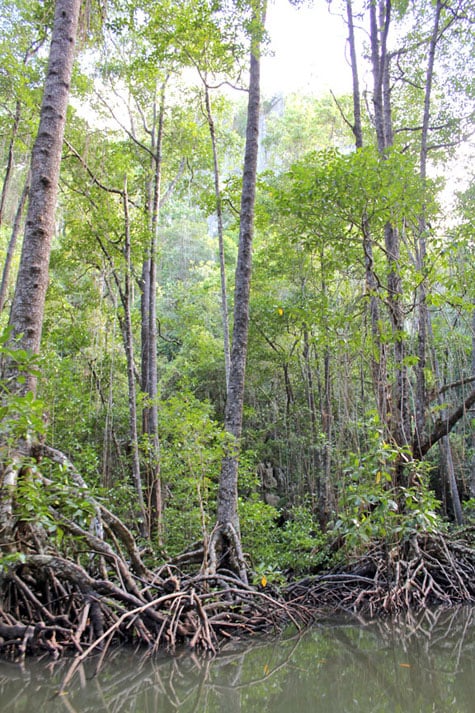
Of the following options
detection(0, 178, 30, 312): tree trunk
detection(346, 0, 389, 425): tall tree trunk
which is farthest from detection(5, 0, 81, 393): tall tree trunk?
detection(0, 178, 30, 312): tree trunk

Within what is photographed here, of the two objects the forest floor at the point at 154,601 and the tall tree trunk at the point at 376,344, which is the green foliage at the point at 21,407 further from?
the tall tree trunk at the point at 376,344

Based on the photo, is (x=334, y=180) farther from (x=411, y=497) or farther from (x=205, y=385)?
(x=205, y=385)

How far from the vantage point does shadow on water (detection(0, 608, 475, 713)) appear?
8.87 feet

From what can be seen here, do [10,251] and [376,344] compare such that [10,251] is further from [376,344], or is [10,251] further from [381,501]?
[381,501]

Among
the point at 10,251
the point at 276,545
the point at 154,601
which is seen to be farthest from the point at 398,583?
the point at 10,251

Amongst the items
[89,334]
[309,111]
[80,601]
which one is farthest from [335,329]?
[309,111]

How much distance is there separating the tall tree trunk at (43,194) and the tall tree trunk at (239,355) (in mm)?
2428

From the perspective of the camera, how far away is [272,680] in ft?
10.3

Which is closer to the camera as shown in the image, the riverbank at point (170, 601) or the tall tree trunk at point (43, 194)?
the riverbank at point (170, 601)

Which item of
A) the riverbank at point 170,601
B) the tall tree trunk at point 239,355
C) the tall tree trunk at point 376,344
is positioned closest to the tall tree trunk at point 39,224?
the riverbank at point 170,601

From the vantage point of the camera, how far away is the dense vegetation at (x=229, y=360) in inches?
149

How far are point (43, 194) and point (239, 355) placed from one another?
2735mm

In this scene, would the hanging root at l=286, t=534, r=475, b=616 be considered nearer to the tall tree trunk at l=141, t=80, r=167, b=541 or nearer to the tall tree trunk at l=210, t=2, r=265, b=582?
the tall tree trunk at l=210, t=2, r=265, b=582

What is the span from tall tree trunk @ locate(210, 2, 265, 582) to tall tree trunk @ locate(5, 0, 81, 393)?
243cm
